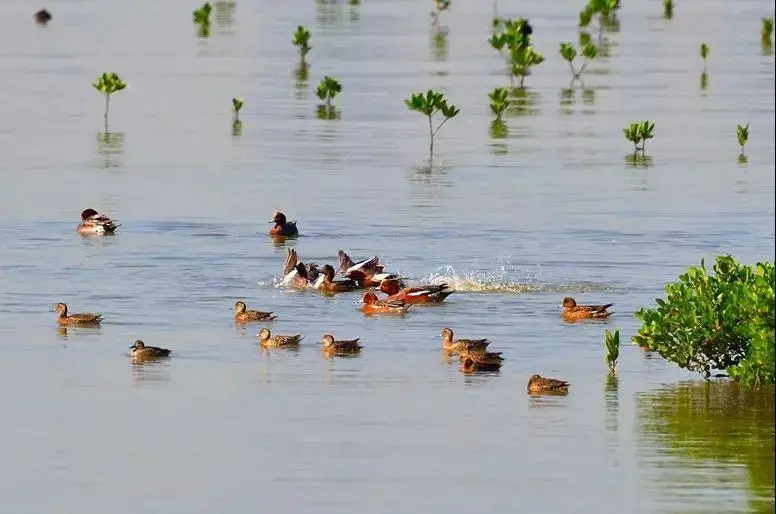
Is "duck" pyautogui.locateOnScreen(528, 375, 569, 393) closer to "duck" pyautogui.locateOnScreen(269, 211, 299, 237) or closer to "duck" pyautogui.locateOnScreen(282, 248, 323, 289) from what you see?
"duck" pyautogui.locateOnScreen(282, 248, 323, 289)

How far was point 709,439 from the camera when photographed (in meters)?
16.5

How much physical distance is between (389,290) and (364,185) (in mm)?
10899

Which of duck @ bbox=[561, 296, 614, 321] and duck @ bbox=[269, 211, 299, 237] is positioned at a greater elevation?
duck @ bbox=[269, 211, 299, 237]

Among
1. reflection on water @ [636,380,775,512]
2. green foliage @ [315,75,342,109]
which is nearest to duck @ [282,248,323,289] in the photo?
reflection on water @ [636,380,775,512]

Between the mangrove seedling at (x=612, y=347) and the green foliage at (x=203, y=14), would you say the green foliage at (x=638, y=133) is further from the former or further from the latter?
the green foliage at (x=203, y=14)

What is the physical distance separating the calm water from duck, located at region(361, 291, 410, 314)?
0.65 ft

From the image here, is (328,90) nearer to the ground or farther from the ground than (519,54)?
nearer to the ground

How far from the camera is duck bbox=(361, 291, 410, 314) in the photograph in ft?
73.2

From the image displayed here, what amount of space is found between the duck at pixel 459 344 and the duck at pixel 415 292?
7.00 ft

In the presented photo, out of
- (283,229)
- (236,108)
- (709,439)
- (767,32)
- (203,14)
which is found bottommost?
(709,439)

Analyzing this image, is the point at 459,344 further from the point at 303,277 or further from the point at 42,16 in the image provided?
the point at 42,16

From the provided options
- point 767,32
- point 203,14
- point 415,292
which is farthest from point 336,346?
point 203,14

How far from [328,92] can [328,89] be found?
0.38 m

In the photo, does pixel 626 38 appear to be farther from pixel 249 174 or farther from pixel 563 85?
pixel 249 174
